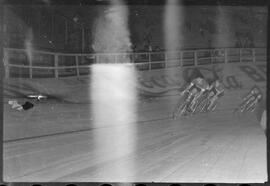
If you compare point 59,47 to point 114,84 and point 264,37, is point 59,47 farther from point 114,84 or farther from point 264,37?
point 264,37

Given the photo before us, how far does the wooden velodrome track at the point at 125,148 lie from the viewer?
3.79 meters

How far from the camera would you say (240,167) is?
12.4 feet

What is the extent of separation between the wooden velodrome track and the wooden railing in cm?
28

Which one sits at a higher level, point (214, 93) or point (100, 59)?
point (100, 59)

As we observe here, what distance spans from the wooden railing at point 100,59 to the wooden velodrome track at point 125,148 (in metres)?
0.28

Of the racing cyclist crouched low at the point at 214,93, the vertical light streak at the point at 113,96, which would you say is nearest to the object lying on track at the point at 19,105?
the vertical light streak at the point at 113,96

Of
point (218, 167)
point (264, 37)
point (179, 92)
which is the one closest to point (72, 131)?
point (179, 92)

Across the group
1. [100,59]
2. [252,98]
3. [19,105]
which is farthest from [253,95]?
[19,105]

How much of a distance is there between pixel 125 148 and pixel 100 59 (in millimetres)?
767

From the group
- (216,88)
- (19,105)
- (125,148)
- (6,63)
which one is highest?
(6,63)

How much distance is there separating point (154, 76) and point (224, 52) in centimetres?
62

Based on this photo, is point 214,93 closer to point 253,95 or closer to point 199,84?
point 199,84

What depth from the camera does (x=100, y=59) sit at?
3.79m

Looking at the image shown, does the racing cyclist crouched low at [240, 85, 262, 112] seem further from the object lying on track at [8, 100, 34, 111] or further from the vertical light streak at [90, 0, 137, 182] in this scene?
the object lying on track at [8, 100, 34, 111]
